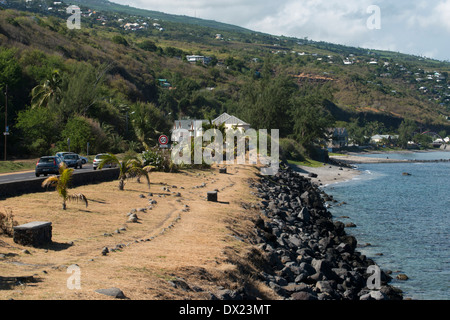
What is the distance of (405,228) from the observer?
29.4 metres

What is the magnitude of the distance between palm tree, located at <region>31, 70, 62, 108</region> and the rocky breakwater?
29.3 m

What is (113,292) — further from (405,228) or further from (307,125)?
(307,125)

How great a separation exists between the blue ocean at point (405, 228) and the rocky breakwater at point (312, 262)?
4.59ft

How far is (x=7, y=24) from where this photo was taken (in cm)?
6450

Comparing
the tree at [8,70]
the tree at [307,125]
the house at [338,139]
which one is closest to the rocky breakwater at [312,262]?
the tree at [8,70]

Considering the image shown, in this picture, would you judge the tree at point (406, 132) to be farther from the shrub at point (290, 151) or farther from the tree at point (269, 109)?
the shrub at point (290, 151)

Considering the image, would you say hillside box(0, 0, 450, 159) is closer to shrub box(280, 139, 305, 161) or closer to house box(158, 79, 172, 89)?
house box(158, 79, 172, 89)

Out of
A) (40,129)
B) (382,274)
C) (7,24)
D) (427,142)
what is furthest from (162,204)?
(427,142)

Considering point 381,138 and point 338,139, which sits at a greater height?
point 381,138

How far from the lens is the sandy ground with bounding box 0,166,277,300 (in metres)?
9.05

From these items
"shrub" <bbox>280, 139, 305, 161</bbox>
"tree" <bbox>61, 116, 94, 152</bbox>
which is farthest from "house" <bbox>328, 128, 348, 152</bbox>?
"tree" <bbox>61, 116, 94, 152</bbox>

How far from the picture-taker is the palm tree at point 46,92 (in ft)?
159

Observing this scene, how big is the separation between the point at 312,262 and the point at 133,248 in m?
6.46

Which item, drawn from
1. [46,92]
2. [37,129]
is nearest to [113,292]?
[37,129]
